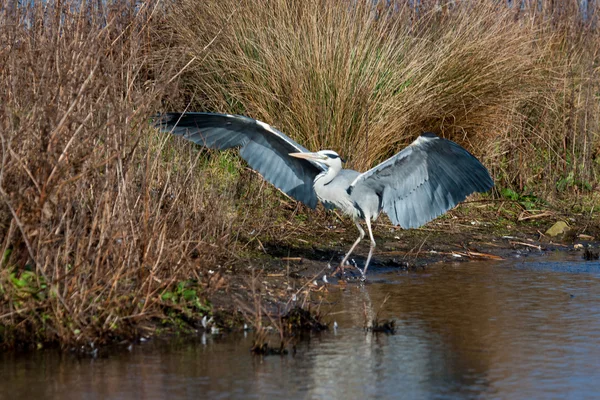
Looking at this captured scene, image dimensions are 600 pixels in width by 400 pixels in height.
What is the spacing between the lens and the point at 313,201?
25.5 feet

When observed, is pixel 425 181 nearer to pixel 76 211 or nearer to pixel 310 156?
pixel 310 156

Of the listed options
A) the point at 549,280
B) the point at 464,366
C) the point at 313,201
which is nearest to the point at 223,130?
the point at 313,201

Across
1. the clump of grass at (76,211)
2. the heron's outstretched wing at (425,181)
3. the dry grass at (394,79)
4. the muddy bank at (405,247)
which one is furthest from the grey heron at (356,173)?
the clump of grass at (76,211)

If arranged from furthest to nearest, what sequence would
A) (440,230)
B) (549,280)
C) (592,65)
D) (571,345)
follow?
(592,65), (440,230), (549,280), (571,345)

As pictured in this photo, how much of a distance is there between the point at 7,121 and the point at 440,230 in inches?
189

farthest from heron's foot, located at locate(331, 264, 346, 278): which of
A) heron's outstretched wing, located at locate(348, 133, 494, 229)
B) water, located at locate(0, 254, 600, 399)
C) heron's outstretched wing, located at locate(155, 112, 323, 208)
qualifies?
heron's outstretched wing, located at locate(155, 112, 323, 208)

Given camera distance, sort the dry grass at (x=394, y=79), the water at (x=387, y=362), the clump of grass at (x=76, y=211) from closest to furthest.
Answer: the water at (x=387, y=362) → the clump of grass at (x=76, y=211) → the dry grass at (x=394, y=79)

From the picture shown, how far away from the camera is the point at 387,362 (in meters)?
4.60

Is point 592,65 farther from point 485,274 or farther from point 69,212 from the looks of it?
point 69,212

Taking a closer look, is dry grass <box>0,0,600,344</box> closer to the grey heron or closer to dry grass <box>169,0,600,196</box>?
dry grass <box>169,0,600,196</box>

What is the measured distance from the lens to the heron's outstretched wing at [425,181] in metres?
6.86

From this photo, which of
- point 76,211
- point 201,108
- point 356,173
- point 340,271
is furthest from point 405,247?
point 76,211

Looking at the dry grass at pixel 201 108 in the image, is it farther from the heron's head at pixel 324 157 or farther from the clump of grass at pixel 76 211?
the heron's head at pixel 324 157

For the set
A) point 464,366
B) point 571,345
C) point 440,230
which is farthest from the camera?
point 440,230
